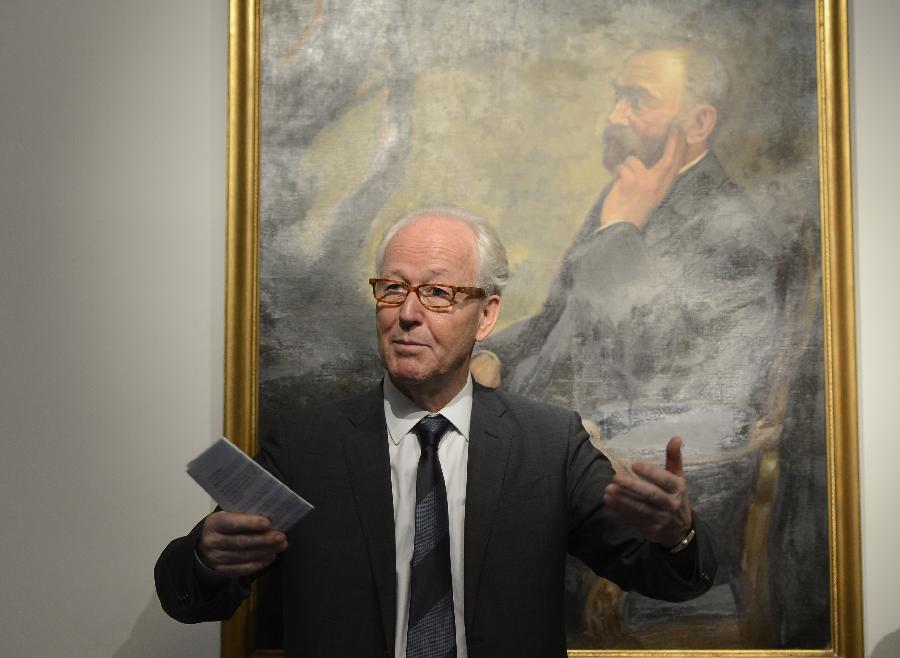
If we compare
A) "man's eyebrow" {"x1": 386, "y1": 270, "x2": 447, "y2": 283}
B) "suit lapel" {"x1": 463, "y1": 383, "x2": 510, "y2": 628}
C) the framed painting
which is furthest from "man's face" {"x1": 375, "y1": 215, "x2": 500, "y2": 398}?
the framed painting

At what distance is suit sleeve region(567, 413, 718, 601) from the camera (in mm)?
1856

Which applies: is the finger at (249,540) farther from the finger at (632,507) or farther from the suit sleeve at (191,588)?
the finger at (632,507)

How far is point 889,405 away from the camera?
2.47 metres

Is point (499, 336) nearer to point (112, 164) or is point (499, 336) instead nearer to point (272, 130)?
point (272, 130)

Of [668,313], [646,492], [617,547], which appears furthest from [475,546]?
[668,313]

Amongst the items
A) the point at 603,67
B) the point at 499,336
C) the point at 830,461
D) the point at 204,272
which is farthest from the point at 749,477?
the point at 204,272

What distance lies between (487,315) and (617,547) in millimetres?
646

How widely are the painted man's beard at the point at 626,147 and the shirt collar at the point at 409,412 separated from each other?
828 mm

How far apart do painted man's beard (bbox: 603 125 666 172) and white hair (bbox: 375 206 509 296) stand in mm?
512

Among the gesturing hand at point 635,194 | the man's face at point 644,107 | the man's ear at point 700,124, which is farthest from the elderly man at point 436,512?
the man's ear at point 700,124

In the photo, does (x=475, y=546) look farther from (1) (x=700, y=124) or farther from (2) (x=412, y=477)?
(1) (x=700, y=124)

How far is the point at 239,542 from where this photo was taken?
1.73 m

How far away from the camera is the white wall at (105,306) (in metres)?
2.47

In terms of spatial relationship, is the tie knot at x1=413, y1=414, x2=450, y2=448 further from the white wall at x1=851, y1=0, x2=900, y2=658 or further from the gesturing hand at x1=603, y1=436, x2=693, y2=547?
the white wall at x1=851, y1=0, x2=900, y2=658
